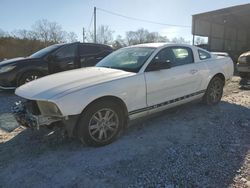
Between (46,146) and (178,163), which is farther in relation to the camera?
(46,146)

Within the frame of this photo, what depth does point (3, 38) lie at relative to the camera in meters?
32.2

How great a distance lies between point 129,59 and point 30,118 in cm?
200

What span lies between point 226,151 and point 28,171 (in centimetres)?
266

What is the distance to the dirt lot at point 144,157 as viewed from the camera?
118 inches

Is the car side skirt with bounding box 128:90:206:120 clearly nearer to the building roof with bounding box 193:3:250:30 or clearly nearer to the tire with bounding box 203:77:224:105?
the tire with bounding box 203:77:224:105

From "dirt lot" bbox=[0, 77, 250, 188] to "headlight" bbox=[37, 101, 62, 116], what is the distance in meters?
0.61

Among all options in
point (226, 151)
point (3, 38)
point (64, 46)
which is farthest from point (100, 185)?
point (3, 38)

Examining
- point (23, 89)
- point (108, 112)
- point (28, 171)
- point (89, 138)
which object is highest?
point (23, 89)

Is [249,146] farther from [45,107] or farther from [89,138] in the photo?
[45,107]

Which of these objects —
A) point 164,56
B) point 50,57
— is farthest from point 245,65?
point 50,57

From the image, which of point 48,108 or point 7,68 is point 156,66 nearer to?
point 48,108

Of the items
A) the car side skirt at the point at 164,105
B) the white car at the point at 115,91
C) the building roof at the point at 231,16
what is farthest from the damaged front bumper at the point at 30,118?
the building roof at the point at 231,16

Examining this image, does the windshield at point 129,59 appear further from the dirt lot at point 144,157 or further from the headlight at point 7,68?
the headlight at point 7,68

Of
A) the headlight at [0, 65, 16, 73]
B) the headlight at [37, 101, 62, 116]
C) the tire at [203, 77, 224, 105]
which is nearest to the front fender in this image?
the headlight at [37, 101, 62, 116]
